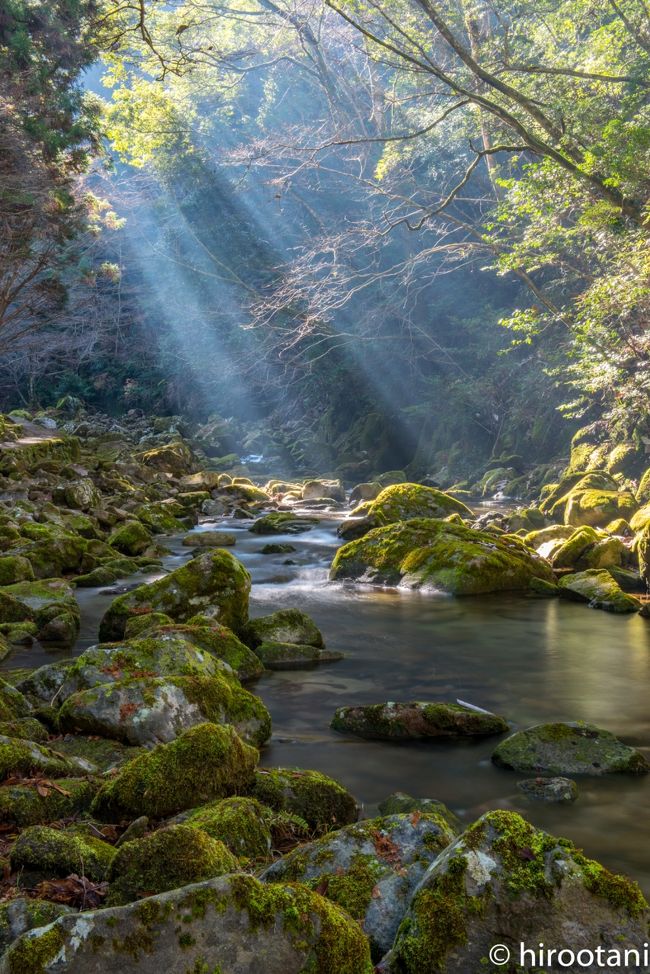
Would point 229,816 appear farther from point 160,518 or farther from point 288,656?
point 160,518

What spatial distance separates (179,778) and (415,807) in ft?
4.15

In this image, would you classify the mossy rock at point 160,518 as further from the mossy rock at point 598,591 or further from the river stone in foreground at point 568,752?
the river stone in foreground at point 568,752

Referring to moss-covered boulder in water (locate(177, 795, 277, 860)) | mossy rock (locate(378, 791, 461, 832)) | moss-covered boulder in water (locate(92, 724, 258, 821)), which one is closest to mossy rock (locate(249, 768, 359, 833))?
moss-covered boulder in water (locate(92, 724, 258, 821))

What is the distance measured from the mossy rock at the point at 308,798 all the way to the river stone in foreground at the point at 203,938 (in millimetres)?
1488

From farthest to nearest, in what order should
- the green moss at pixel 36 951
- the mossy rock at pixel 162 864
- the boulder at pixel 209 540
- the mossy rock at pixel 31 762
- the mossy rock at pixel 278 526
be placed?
1. the mossy rock at pixel 278 526
2. the boulder at pixel 209 540
3. the mossy rock at pixel 31 762
4. the mossy rock at pixel 162 864
5. the green moss at pixel 36 951

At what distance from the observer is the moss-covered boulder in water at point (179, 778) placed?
3.12 metres

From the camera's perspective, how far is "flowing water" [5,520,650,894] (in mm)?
4273

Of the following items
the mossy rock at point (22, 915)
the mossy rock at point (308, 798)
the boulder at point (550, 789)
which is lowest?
the boulder at point (550, 789)

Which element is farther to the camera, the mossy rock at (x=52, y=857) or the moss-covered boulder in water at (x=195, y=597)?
the moss-covered boulder in water at (x=195, y=597)

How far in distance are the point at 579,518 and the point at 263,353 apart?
1999cm

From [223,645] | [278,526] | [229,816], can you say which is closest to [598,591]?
[223,645]

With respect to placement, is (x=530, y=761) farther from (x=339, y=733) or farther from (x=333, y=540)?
A: (x=333, y=540)

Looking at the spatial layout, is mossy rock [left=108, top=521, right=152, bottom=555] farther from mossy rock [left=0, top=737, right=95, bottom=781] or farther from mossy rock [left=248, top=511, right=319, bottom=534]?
mossy rock [left=0, top=737, right=95, bottom=781]

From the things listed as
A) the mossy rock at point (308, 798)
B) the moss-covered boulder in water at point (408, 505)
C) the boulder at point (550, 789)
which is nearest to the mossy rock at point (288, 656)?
the boulder at point (550, 789)
